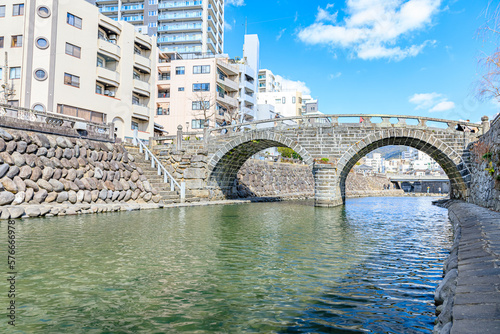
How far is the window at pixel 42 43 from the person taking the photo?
27562 millimetres

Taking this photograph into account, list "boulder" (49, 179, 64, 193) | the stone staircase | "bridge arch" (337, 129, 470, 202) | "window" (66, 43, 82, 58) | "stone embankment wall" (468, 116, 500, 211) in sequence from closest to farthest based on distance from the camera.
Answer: "stone embankment wall" (468, 116, 500, 211), "boulder" (49, 179, 64, 193), "bridge arch" (337, 129, 470, 202), the stone staircase, "window" (66, 43, 82, 58)

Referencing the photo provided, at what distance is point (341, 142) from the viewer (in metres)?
22.3

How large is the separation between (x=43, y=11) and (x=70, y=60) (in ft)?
12.7

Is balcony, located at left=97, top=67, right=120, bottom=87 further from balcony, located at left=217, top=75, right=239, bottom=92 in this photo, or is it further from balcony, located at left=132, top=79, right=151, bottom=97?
balcony, located at left=217, top=75, right=239, bottom=92

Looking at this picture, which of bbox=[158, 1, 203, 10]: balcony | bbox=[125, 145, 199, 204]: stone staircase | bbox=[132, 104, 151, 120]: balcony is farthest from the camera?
bbox=[158, 1, 203, 10]: balcony

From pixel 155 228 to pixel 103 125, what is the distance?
10.9m

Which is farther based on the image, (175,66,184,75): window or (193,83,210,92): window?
(175,66,184,75): window

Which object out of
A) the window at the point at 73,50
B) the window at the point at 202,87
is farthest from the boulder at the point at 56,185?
the window at the point at 202,87

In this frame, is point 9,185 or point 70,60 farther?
point 70,60

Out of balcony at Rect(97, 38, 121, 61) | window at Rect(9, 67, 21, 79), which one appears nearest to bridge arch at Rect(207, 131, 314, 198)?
balcony at Rect(97, 38, 121, 61)

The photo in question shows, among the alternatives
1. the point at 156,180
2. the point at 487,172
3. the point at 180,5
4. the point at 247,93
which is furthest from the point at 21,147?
the point at 180,5

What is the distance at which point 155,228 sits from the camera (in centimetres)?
1152

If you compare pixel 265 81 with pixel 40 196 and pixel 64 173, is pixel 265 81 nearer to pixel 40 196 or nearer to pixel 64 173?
pixel 64 173

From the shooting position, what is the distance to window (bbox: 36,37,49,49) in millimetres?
27562
